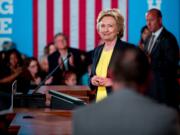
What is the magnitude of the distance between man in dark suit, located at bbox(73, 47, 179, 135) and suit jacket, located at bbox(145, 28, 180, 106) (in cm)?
382

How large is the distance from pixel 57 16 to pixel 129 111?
7.08 m

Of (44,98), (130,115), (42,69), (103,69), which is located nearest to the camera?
(130,115)

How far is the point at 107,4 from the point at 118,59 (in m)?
6.92

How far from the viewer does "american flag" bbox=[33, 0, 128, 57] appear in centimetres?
929

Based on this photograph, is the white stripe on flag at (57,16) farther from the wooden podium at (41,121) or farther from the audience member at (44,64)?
the wooden podium at (41,121)

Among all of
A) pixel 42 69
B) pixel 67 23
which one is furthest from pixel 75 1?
pixel 42 69

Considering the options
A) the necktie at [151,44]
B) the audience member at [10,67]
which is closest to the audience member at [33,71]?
the audience member at [10,67]

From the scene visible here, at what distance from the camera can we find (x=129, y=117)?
2.33m

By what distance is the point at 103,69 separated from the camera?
14.9 ft

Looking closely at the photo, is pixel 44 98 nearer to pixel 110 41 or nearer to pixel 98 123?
pixel 110 41

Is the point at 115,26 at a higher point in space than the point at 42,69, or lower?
higher

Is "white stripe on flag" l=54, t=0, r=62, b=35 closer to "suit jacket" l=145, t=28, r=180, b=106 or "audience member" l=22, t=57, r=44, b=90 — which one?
"audience member" l=22, t=57, r=44, b=90

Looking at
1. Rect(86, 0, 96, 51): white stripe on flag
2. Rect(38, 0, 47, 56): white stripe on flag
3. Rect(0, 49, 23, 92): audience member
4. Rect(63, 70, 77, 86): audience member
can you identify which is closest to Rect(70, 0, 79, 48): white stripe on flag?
Rect(86, 0, 96, 51): white stripe on flag

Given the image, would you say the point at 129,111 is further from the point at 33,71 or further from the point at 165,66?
the point at 33,71
